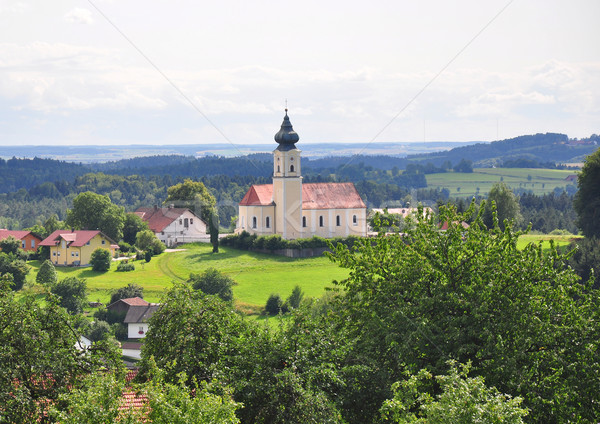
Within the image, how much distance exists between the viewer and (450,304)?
17641 mm

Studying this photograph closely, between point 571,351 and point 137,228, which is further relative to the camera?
point 137,228

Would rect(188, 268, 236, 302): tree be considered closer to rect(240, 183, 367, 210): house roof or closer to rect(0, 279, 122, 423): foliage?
rect(240, 183, 367, 210): house roof

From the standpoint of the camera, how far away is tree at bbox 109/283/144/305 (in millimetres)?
47534

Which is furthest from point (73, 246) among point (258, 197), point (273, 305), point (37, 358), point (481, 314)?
point (481, 314)

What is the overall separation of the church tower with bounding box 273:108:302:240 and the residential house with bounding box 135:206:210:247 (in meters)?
9.37

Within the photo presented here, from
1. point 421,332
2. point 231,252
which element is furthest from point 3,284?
point 231,252

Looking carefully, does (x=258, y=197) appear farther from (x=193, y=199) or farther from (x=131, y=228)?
(x=193, y=199)

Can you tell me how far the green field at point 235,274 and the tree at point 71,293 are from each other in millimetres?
1233

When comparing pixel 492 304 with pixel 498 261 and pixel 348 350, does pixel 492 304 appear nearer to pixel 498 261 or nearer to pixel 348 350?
pixel 498 261

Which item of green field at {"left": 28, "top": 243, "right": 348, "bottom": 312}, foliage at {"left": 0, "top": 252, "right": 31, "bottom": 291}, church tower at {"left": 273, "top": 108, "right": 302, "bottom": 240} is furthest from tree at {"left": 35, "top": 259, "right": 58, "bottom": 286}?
church tower at {"left": 273, "top": 108, "right": 302, "bottom": 240}

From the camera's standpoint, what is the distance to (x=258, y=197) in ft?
236

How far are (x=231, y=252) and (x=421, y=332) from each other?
4931cm

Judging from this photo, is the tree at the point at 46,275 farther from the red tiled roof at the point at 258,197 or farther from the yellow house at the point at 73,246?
the red tiled roof at the point at 258,197

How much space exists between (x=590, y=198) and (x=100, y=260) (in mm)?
36097
